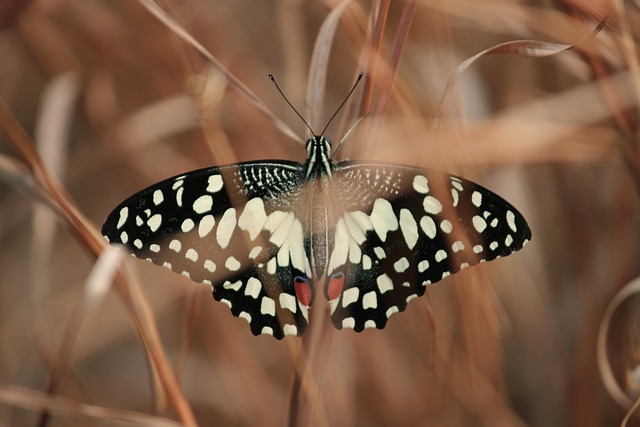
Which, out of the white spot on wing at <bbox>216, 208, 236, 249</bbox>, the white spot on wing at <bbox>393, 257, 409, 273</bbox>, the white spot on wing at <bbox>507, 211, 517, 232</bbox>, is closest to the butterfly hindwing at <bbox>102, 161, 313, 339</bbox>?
the white spot on wing at <bbox>216, 208, 236, 249</bbox>

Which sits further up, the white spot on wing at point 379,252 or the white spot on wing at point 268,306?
the white spot on wing at point 379,252

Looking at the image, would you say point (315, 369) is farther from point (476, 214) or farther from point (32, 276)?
point (32, 276)

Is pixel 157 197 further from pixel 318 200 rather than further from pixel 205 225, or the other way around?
pixel 318 200

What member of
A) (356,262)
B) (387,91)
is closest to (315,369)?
(356,262)

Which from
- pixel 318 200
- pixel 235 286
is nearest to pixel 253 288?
pixel 235 286

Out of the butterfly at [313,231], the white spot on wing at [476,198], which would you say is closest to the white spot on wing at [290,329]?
the butterfly at [313,231]

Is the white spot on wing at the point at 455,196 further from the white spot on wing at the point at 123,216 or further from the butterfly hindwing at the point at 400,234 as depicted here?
the white spot on wing at the point at 123,216

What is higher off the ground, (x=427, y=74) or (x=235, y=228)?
(x=427, y=74)
